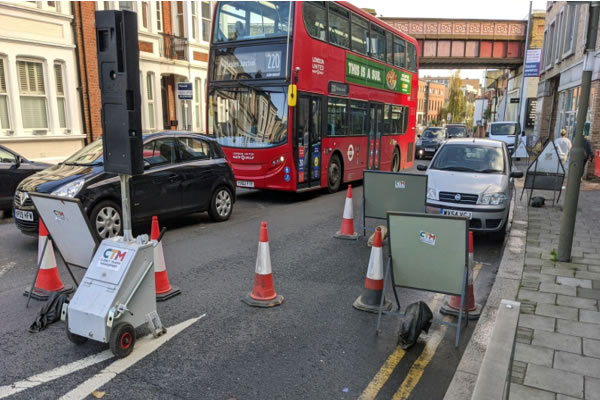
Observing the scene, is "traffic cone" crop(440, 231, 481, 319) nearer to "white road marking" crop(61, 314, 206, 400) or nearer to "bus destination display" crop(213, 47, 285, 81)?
"white road marking" crop(61, 314, 206, 400)

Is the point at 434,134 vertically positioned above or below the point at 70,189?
above

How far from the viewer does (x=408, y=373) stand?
361 centimetres

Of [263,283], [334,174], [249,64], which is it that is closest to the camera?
[263,283]

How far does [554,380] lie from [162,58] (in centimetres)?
2133

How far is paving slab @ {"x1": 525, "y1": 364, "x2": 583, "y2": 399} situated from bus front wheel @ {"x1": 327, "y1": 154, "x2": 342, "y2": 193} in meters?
9.35

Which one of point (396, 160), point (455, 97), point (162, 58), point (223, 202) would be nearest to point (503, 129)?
point (396, 160)

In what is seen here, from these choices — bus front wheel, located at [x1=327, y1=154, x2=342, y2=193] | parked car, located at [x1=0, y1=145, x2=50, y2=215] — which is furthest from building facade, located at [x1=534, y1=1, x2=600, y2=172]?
parked car, located at [x1=0, y1=145, x2=50, y2=215]

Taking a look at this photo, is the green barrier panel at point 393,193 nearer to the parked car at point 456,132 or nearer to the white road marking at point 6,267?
the white road marking at point 6,267

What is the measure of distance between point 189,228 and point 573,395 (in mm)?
6696

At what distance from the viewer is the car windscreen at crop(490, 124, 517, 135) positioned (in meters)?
25.5

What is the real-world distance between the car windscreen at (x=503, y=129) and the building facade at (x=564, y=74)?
6.32ft

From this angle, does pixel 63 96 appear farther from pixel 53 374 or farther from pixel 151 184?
pixel 53 374

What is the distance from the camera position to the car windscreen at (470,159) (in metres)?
8.38

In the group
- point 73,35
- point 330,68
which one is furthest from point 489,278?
point 73,35
